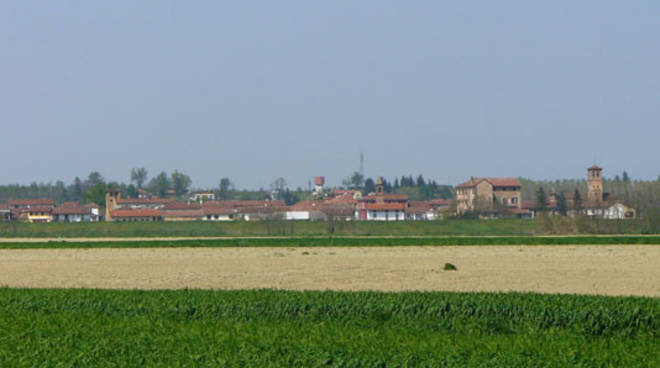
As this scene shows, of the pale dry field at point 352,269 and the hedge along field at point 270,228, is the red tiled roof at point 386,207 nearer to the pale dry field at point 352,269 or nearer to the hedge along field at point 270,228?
the hedge along field at point 270,228

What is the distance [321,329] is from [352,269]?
28645 mm

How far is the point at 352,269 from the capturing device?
52.6m

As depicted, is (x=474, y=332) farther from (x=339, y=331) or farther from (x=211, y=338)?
(x=211, y=338)

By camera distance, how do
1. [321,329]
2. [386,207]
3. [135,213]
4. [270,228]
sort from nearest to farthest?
[321,329] < [270,228] < [135,213] < [386,207]

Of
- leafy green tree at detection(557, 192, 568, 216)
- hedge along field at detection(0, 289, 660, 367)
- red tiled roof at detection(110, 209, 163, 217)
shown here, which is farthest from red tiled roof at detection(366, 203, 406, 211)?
hedge along field at detection(0, 289, 660, 367)

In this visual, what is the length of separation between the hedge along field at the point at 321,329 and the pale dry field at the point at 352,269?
10986 millimetres

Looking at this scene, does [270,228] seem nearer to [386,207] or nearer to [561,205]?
[386,207]

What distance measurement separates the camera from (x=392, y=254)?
6806 cm

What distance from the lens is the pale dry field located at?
42250mm

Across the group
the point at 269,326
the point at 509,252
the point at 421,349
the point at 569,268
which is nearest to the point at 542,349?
the point at 421,349

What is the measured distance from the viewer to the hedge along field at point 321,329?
19844 millimetres

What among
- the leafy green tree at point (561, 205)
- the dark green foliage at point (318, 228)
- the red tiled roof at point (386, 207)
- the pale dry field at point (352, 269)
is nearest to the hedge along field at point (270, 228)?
the dark green foliage at point (318, 228)

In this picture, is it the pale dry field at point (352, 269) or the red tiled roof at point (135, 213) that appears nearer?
the pale dry field at point (352, 269)

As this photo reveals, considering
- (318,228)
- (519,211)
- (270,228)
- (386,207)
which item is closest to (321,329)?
(270,228)
